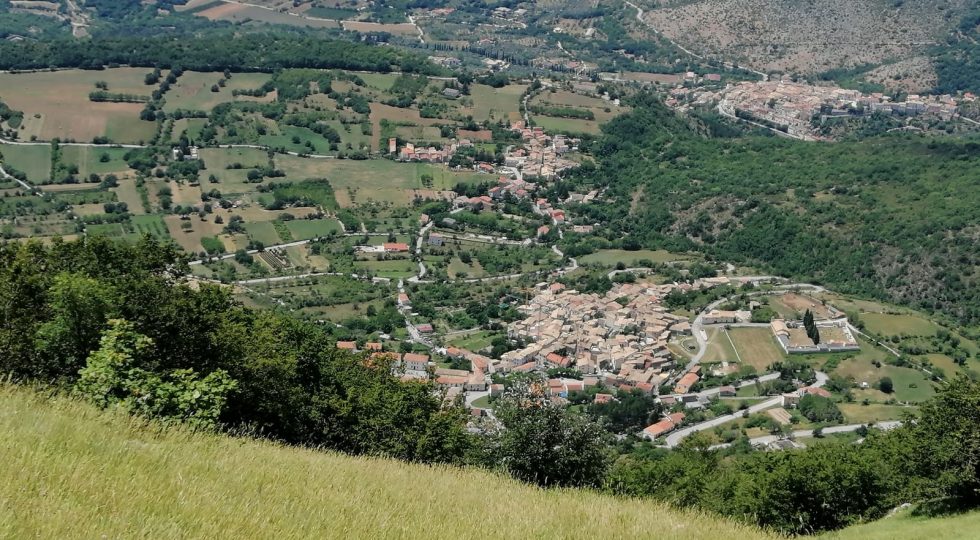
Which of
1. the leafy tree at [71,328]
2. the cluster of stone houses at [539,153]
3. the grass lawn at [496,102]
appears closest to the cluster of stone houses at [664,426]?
the leafy tree at [71,328]

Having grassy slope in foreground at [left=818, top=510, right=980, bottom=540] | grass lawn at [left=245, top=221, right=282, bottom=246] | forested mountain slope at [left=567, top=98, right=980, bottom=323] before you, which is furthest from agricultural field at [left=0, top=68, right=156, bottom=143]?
grassy slope in foreground at [left=818, top=510, right=980, bottom=540]

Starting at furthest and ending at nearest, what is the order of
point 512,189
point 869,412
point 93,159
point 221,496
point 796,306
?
point 512,189 < point 93,159 < point 796,306 < point 869,412 < point 221,496

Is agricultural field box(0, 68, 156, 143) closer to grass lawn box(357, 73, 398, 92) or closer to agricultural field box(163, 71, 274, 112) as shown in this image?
agricultural field box(163, 71, 274, 112)

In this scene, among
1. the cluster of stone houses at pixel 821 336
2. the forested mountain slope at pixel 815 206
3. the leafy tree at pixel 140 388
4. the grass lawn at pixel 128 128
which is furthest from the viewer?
the grass lawn at pixel 128 128

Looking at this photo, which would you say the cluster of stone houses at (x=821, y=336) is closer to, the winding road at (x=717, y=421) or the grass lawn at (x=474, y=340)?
the winding road at (x=717, y=421)

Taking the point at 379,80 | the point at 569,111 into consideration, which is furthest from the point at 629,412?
the point at 379,80

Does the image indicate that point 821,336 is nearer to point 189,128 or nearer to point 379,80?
point 189,128
